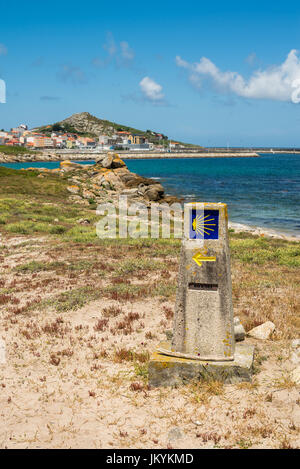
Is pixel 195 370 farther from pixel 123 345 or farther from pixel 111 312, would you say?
pixel 111 312

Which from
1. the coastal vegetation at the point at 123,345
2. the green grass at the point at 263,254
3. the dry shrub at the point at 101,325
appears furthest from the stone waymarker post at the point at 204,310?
the green grass at the point at 263,254

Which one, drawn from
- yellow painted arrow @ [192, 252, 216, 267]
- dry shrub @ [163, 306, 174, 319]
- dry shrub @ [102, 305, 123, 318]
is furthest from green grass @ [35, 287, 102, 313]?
yellow painted arrow @ [192, 252, 216, 267]

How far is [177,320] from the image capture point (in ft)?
24.3

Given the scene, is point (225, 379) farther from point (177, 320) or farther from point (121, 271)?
point (121, 271)

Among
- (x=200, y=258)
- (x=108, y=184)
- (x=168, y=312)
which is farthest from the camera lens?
(x=108, y=184)

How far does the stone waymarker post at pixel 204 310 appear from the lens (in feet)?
23.3

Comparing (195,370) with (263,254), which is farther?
(263,254)

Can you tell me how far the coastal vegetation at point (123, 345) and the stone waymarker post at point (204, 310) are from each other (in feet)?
1.03

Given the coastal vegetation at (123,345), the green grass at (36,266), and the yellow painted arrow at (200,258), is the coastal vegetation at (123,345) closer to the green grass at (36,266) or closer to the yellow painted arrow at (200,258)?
the green grass at (36,266)

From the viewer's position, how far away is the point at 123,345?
9.16m

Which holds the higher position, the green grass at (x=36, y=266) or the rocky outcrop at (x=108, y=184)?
the rocky outcrop at (x=108, y=184)

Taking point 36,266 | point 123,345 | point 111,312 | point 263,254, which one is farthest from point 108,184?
point 123,345

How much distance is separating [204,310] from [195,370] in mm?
1176
